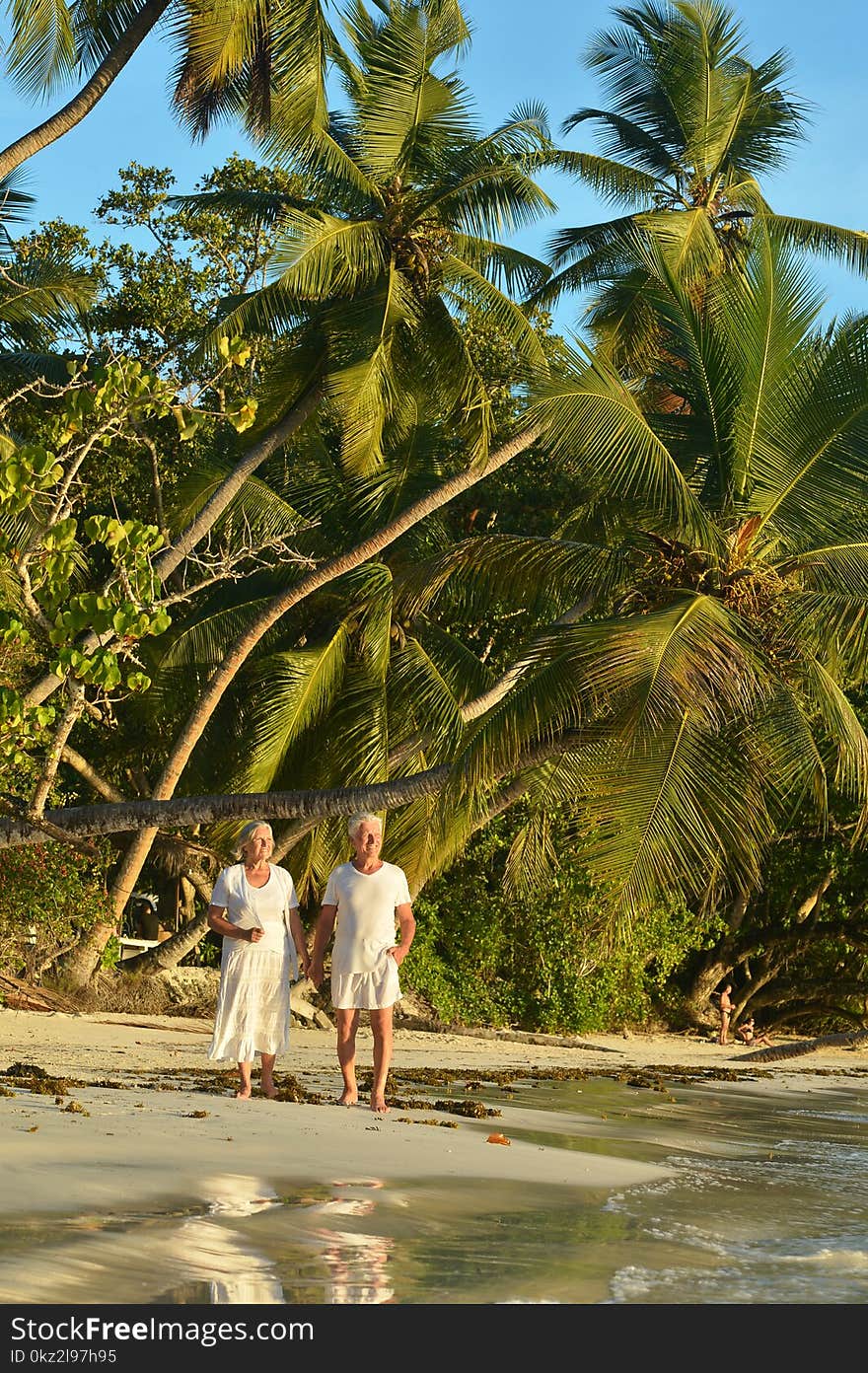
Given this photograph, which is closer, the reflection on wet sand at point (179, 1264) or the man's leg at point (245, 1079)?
the reflection on wet sand at point (179, 1264)

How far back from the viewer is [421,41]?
16.7 metres

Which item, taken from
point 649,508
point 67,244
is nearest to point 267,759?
point 649,508

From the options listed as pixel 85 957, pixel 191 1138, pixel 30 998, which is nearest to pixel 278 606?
pixel 85 957

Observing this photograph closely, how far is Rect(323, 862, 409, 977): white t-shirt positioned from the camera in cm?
755

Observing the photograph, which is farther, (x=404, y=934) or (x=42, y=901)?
(x=42, y=901)

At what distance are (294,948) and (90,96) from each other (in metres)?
10.2

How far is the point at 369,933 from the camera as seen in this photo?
24.8 ft

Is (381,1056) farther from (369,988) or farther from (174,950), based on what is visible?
(174,950)

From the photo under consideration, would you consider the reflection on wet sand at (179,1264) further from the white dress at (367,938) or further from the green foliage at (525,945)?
the green foliage at (525,945)

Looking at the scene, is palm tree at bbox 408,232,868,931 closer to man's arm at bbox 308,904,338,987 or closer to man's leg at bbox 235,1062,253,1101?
man's arm at bbox 308,904,338,987

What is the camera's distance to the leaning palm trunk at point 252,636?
1488cm

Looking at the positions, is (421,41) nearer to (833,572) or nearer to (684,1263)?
(833,572)

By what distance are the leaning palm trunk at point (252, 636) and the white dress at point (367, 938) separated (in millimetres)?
7048

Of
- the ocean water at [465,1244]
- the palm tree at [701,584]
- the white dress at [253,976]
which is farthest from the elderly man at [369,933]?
the palm tree at [701,584]
